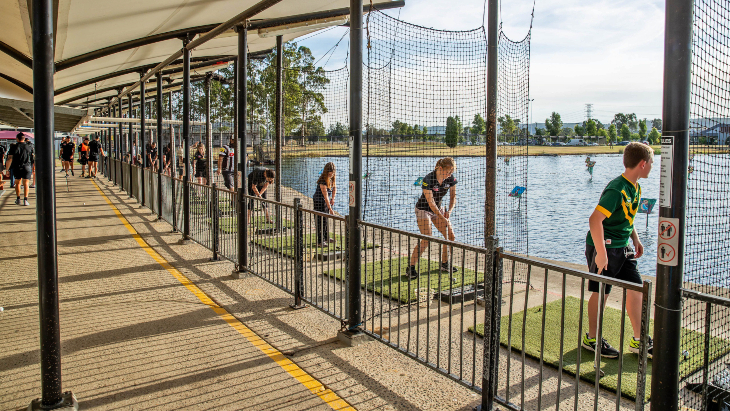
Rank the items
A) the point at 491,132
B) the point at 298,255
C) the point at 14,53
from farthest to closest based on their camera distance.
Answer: the point at 14,53, the point at 298,255, the point at 491,132

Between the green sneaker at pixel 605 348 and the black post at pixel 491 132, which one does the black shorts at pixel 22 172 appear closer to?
the black post at pixel 491 132

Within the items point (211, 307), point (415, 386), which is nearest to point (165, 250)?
point (211, 307)

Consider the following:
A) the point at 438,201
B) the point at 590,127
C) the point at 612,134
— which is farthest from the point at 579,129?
the point at 438,201

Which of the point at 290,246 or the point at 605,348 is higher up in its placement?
the point at 290,246

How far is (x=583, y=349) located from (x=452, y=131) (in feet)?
11.6

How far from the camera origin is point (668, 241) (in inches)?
98.3

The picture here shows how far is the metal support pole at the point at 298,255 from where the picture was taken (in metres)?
5.95

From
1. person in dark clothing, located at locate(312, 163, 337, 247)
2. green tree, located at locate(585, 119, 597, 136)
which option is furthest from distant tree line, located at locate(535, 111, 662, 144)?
person in dark clothing, located at locate(312, 163, 337, 247)

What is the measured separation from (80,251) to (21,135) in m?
8.14

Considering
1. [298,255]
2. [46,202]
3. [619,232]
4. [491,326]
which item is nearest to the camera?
[46,202]

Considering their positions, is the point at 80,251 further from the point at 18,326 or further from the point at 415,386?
the point at 415,386

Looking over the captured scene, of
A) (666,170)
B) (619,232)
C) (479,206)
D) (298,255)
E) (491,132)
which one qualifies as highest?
(491,132)

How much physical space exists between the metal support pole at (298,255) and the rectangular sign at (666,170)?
4.01 m

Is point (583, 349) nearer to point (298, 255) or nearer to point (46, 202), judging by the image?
point (298, 255)
